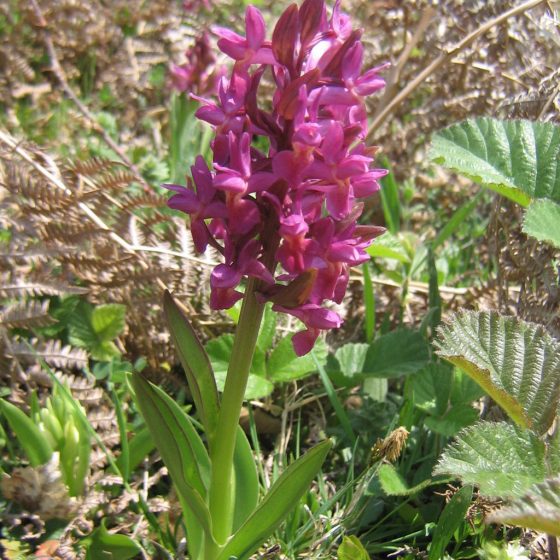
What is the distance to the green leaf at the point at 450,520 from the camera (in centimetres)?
167

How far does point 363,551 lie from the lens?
1.59m

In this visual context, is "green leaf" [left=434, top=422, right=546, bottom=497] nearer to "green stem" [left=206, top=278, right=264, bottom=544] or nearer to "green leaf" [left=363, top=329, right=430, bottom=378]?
"green stem" [left=206, top=278, right=264, bottom=544]

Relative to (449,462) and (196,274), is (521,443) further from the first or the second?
(196,274)

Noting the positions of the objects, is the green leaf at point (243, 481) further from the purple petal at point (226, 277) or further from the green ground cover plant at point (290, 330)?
the purple petal at point (226, 277)

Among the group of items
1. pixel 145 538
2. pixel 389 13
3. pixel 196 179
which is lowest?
pixel 145 538

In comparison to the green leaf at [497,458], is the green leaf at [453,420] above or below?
above

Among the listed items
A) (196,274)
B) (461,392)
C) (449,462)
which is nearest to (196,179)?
(449,462)

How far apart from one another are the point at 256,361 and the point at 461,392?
0.60 meters

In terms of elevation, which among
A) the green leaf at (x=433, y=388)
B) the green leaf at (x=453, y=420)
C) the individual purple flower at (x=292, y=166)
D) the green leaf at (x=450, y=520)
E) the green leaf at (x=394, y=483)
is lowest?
the green leaf at (x=450, y=520)

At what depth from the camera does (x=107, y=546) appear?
1654 mm

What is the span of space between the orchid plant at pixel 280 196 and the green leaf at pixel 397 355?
710 millimetres

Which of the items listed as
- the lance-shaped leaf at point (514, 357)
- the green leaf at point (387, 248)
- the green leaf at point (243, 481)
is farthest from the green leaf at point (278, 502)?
the green leaf at point (387, 248)

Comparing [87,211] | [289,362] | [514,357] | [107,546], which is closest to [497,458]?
[514,357]

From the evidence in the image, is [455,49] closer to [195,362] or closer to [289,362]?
[289,362]
